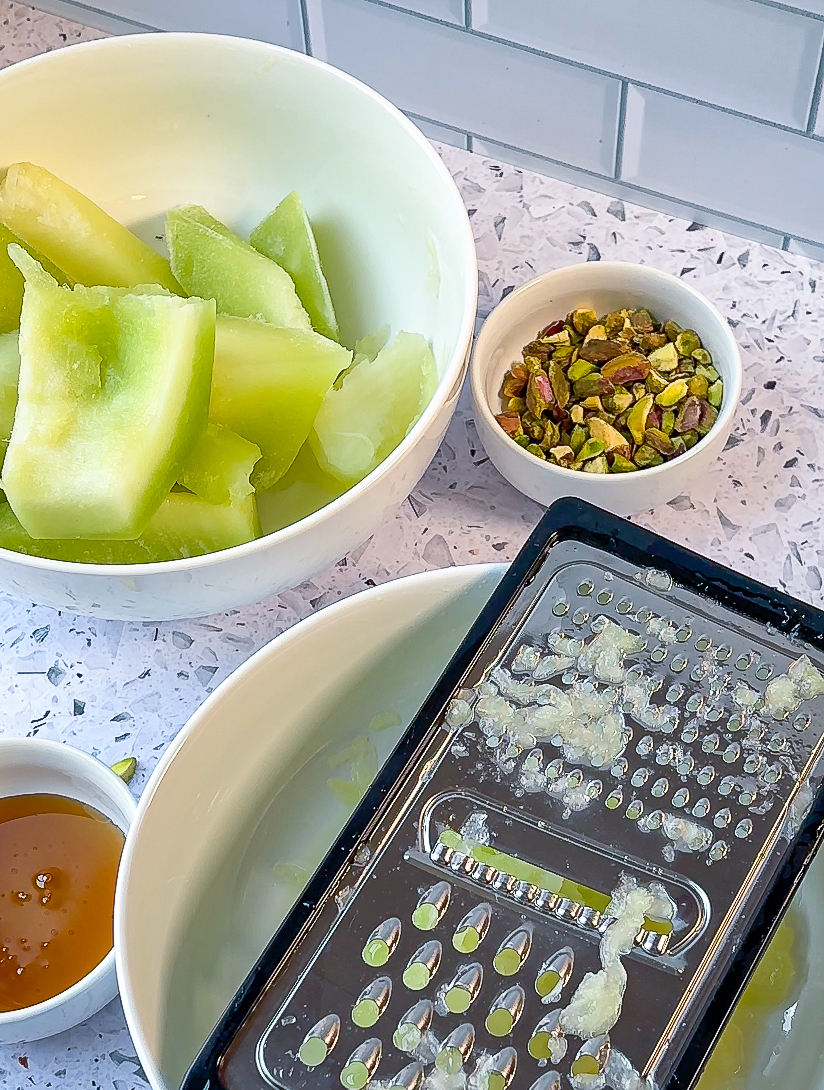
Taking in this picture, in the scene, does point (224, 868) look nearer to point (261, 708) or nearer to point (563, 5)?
point (261, 708)

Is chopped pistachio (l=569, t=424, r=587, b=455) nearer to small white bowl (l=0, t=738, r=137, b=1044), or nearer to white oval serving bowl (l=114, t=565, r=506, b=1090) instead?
white oval serving bowl (l=114, t=565, r=506, b=1090)

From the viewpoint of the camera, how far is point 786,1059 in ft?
1.91

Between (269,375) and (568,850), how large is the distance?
297 millimetres

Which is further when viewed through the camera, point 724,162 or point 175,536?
point 724,162

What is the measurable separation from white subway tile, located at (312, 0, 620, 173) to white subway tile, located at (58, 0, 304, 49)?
0.08 feet

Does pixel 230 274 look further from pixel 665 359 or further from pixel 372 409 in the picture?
pixel 665 359

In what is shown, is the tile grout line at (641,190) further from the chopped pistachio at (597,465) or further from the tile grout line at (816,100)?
the chopped pistachio at (597,465)

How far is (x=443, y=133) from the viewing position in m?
0.93

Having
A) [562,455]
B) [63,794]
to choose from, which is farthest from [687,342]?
[63,794]

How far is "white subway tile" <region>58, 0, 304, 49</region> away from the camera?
0.91 meters

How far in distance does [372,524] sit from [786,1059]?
13.3 inches

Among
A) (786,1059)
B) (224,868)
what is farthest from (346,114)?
(786,1059)

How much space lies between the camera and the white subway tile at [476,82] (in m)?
0.83

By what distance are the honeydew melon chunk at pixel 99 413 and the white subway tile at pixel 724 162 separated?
1.29 ft
